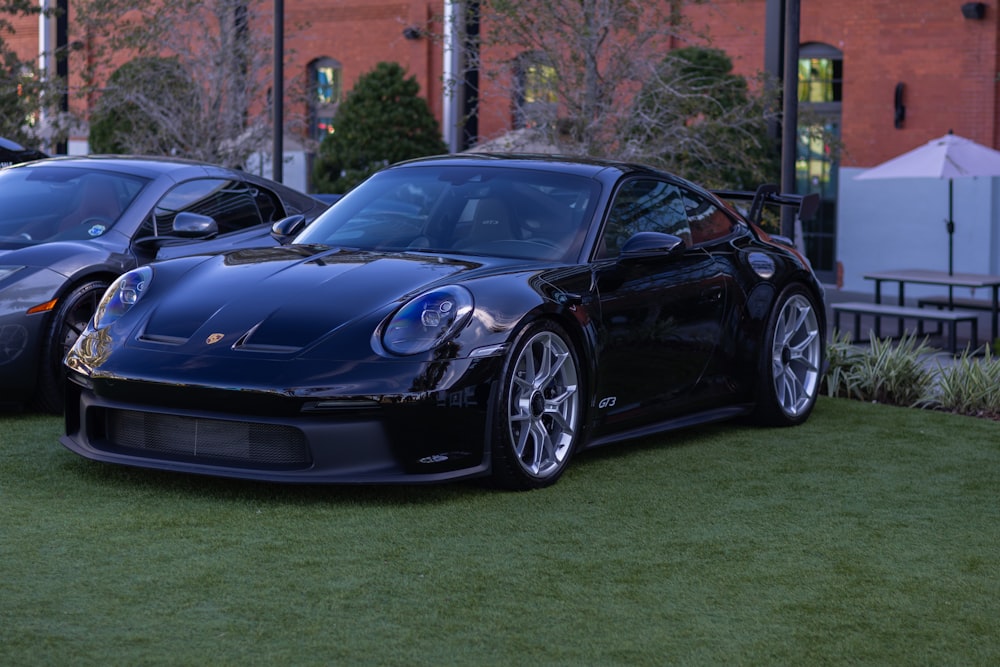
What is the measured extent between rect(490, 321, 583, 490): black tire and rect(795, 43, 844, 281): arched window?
577 inches

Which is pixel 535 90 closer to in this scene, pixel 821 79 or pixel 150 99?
pixel 821 79

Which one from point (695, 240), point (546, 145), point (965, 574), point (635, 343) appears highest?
point (546, 145)

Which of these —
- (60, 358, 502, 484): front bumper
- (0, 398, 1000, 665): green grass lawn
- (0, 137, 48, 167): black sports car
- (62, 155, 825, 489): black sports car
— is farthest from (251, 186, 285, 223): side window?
(60, 358, 502, 484): front bumper

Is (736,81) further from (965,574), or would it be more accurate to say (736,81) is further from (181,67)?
(965,574)

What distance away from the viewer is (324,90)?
27.1 meters

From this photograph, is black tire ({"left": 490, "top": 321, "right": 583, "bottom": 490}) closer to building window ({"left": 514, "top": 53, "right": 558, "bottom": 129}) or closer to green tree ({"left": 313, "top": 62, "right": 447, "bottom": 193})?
building window ({"left": 514, "top": 53, "right": 558, "bottom": 129})

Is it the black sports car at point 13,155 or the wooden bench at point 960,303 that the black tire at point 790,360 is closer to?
the black sports car at point 13,155

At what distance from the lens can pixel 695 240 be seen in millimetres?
7469

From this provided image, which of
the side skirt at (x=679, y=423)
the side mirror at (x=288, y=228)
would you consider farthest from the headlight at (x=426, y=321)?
the side mirror at (x=288, y=228)

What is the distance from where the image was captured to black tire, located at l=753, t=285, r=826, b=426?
7773mm

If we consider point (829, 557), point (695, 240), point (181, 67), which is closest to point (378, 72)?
point (181, 67)

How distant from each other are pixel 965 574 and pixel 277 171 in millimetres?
10817

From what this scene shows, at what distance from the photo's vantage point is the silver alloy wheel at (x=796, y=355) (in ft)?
26.0

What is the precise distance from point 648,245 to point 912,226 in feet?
43.8
